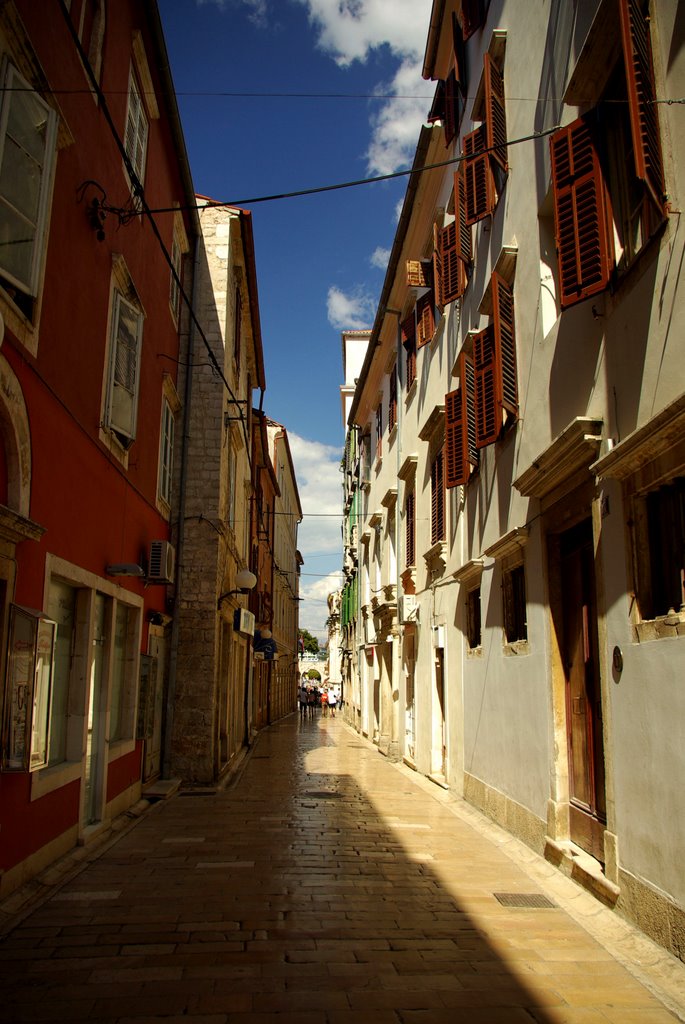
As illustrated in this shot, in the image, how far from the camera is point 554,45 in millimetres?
8117

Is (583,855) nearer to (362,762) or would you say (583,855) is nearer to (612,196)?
(612,196)

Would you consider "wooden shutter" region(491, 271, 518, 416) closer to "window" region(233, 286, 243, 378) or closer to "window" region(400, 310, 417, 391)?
"window" region(400, 310, 417, 391)

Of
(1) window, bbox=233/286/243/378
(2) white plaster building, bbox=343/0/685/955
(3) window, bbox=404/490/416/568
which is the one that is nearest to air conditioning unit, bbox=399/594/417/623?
(3) window, bbox=404/490/416/568

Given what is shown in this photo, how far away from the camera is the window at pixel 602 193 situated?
5922 mm

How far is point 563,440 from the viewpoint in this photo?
7016 millimetres

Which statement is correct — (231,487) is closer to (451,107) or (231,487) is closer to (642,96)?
(451,107)

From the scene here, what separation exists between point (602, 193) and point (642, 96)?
1.07 meters

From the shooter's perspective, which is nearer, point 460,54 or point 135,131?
point 135,131

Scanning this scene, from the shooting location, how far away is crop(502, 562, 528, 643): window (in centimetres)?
962

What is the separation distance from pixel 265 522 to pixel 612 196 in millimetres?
25854

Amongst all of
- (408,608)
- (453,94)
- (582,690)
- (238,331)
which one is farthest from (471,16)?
(408,608)

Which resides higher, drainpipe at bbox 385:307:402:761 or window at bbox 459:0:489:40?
window at bbox 459:0:489:40

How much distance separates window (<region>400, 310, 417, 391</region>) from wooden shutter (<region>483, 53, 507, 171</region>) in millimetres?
7695

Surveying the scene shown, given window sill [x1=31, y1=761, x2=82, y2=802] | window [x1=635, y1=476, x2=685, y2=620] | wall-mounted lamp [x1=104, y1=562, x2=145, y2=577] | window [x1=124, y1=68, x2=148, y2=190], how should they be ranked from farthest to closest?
A: window [x1=124, y1=68, x2=148, y2=190] < wall-mounted lamp [x1=104, y1=562, x2=145, y2=577] < window sill [x1=31, y1=761, x2=82, y2=802] < window [x1=635, y1=476, x2=685, y2=620]
